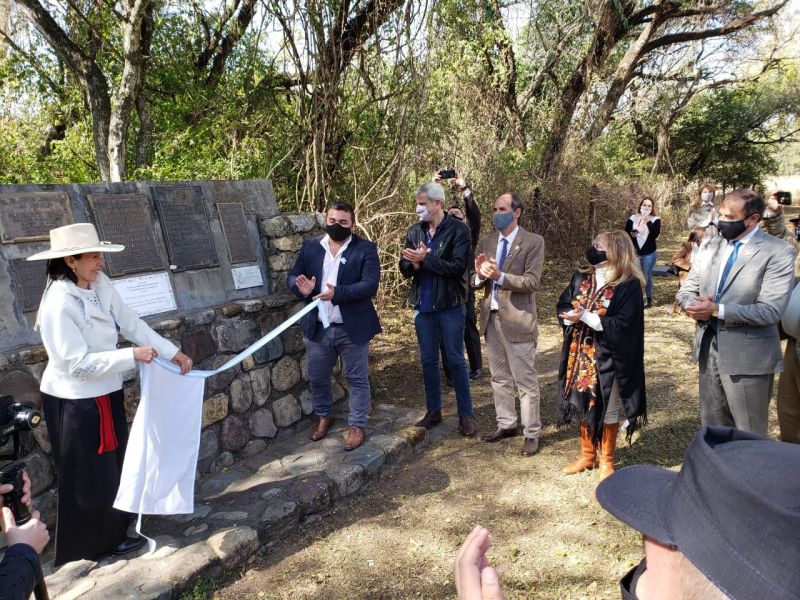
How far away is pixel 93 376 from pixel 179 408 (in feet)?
2.12

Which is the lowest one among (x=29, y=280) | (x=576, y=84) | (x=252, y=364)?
(x=252, y=364)

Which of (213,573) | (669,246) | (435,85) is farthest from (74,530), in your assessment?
(669,246)

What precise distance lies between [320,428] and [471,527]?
A: 5.03 feet

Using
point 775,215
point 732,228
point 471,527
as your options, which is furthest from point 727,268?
point 775,215

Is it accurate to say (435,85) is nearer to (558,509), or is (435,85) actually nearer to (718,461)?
(558,509)

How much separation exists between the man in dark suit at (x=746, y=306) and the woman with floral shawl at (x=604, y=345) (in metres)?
0.40

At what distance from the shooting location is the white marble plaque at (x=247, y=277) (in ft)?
14.8

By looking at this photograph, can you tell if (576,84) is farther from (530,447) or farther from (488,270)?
(530,447)

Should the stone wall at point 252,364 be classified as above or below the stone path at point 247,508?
above

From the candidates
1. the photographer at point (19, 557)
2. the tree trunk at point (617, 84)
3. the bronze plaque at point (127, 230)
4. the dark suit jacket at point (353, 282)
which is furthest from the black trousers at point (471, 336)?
the tree trunk at point (617, 84)

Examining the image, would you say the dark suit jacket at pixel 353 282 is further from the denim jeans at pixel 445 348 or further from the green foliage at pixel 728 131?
the green foliage at pixel 728 131

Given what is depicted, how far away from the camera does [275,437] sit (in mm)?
4578

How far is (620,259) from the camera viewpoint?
3725mm

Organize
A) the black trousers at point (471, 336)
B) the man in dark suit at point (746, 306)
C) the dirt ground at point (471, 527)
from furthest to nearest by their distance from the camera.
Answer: the black trousers at point (471, 336) → the man in dark suit at point (746, 306) → the dirt ground at point (471, 527)
